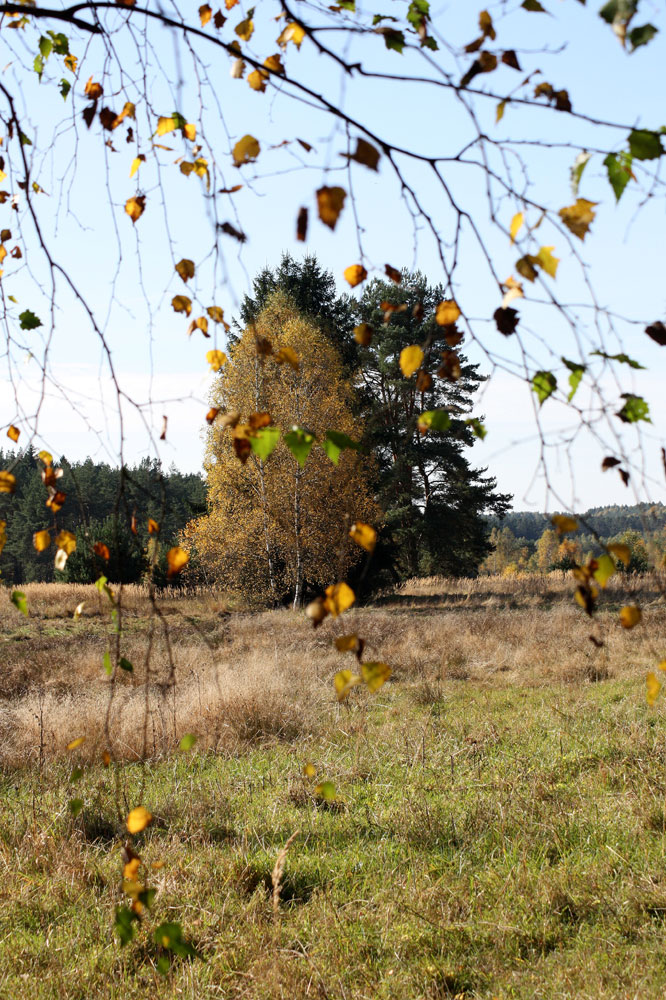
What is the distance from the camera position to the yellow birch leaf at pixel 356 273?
1.81 meters

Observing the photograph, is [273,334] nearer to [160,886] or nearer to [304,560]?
[304,560]

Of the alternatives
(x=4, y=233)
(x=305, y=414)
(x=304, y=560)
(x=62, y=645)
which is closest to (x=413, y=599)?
(x=304, y=560)

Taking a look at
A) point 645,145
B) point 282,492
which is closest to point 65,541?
point 645,145

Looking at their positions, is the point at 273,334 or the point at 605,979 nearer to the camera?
the point at 605,979

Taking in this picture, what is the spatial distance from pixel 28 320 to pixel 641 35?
1702mm

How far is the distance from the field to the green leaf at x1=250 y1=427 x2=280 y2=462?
43 centimetres

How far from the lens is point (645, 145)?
1.41 metres

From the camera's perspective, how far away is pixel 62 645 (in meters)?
12.3

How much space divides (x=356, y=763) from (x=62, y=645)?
8162 mm

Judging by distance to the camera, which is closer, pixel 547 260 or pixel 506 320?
pixel 547 260

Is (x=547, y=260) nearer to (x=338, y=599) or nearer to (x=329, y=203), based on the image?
(x=329, y=203)

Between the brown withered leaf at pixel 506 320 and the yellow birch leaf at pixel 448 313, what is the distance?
0.11 meters

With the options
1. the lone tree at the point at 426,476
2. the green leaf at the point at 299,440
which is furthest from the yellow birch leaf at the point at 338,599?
the lone tree at the point at 426,476

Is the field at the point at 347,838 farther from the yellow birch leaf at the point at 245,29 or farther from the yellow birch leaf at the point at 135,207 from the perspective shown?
the yellow birch leaf at the point at 245,29
